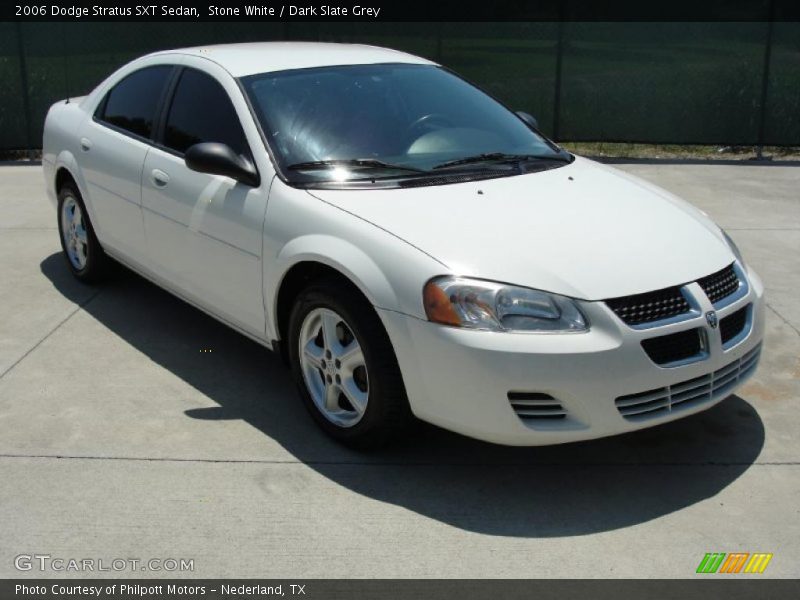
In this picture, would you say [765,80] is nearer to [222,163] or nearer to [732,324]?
[732,324]

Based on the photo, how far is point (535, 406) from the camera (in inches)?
149

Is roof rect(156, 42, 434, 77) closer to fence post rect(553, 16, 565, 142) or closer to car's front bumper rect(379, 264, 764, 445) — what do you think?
car's front bumper rect(379, 264, 764, 445)

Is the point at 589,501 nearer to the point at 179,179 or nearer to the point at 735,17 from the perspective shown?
the point at 179,179

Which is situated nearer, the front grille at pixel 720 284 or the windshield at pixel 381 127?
the front grille at pixel 720 284

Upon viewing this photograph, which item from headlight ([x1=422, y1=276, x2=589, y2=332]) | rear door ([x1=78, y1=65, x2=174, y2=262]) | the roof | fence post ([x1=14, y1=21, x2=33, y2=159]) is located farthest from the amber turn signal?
fence post ([x1=14, y1=21, x2=33, y2=159])

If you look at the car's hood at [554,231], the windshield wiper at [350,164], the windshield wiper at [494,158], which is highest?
the windshield wiper at [350,164]

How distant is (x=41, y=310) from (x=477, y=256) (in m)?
3.52

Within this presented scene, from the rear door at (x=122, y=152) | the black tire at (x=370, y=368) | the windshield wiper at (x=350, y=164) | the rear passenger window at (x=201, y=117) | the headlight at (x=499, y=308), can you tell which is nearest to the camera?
the headlight at (x=499, y=308)

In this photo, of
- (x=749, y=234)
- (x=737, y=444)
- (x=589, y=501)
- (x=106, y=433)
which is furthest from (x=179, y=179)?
(x=749, y=234)

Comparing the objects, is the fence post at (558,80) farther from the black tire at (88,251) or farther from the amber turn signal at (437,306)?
the amber turn signal at (437,306)

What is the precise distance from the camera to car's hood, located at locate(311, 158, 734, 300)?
3.87 meters

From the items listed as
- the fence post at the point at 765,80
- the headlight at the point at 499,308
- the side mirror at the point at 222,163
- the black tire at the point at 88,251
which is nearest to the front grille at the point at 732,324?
the headlight at the point at 499,308

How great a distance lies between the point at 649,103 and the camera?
12297 millimetres

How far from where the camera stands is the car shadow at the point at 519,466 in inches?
154
